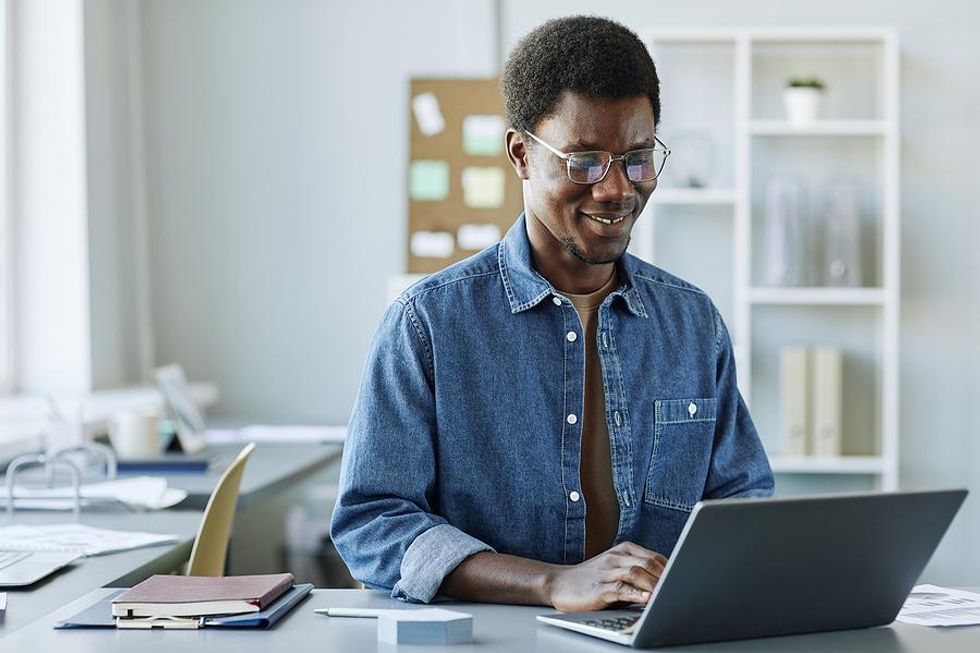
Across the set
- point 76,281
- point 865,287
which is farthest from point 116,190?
point 865,287

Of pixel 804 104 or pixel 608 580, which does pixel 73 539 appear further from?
pixel 804 104

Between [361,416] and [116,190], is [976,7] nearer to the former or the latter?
[116,190]

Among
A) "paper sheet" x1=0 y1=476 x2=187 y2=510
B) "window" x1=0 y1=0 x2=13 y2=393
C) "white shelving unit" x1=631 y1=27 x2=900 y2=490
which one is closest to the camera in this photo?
"paper sheet" x1=0 y1=476 x2=187 y2=510

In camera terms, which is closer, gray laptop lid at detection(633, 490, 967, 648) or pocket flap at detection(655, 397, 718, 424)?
gray laptop lid at detection(633, 490, 967, 648)

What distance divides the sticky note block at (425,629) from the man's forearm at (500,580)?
16cm

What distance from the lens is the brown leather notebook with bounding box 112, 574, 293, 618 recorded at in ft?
4.58

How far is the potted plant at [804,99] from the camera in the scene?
4.22m

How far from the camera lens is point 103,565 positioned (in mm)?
2049

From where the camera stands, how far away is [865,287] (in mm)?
4410

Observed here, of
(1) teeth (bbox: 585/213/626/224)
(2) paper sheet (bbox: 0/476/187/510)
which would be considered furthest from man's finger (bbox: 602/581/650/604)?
(2) paper sheet (bbox: 0/476/187/510)

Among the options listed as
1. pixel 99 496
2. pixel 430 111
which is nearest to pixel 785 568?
pixel 99 496

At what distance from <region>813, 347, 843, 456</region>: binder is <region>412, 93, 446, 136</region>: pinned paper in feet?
4.84

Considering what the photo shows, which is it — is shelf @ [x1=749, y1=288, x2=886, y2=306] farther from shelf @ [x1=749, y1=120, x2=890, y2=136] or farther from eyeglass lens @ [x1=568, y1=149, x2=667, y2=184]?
eyeglass lens @ [x1=568, y1=149, x2=667, y2=184]

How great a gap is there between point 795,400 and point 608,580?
117 inches
